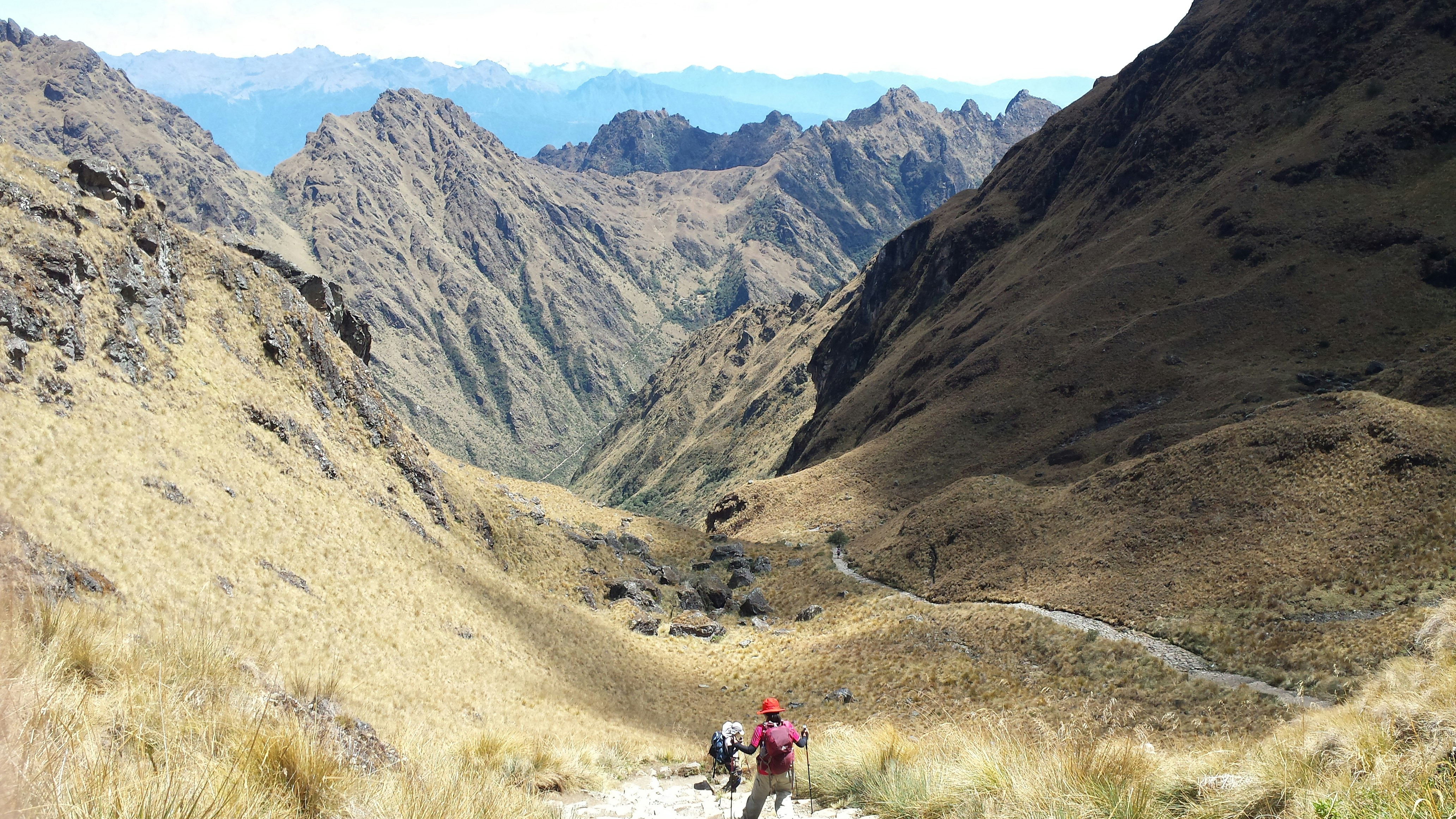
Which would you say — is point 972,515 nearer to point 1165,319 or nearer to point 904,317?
point 1165,319

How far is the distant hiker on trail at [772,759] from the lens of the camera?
10.3 metres

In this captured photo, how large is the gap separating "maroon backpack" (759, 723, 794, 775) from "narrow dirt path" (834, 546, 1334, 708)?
14558 millimetres

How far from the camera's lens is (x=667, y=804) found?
13.3 metres

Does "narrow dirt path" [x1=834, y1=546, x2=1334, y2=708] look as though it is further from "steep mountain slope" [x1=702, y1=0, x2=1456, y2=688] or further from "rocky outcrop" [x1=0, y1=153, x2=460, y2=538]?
"rocky outcrop" [x1=0, y1=153, x2=460, y2=538]

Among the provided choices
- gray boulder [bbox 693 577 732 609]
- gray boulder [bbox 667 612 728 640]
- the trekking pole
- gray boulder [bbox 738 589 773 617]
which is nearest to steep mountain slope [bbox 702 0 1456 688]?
gray boulder [bbox 738 589 773 617]

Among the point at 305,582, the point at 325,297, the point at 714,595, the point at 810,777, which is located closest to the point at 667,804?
the point at 810,777

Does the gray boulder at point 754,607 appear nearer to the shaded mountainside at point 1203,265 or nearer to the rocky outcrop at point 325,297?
the shaded mountainside at point 1203,265

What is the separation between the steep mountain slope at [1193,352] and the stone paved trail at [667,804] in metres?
20.8

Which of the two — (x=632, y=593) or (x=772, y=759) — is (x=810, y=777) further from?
(x=632, y=593)

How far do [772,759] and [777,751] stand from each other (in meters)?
0.13

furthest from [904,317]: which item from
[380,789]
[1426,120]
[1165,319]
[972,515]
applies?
[380,789]

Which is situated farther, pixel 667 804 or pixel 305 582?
pixel 305 582

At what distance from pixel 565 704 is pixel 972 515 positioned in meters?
29.7

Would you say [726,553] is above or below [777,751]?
below
